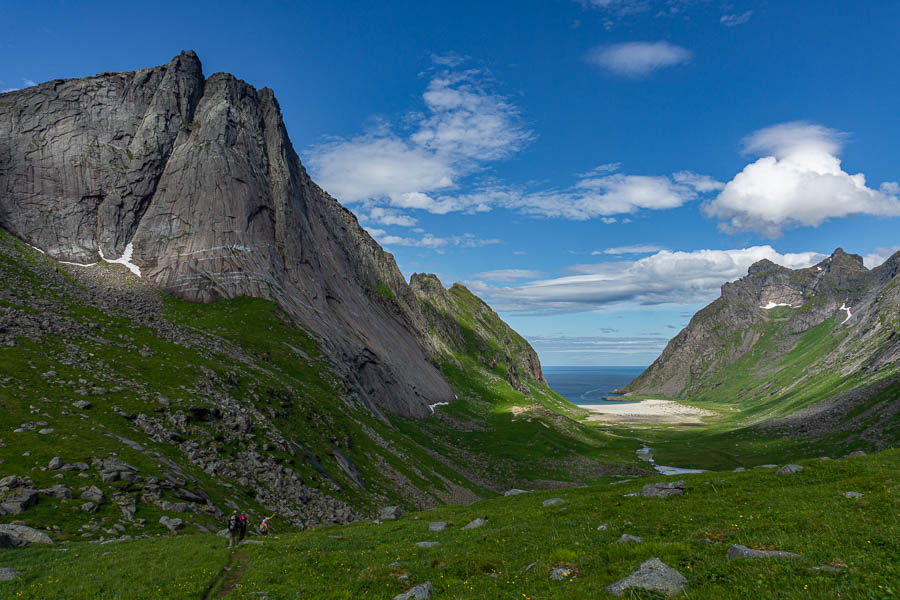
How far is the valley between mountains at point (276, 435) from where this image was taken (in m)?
18.2

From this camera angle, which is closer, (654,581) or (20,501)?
(654,581)

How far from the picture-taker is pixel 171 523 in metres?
30.0

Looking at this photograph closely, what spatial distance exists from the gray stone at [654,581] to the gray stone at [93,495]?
3291 centimetres

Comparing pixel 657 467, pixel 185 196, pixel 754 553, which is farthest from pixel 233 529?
pixel 657 467

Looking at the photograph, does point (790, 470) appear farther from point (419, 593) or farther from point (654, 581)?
point (419, 593)

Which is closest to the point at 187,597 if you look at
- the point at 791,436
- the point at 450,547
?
the point at 450,547

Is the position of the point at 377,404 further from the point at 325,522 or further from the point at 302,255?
the point at 325,522

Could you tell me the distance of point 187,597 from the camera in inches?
717

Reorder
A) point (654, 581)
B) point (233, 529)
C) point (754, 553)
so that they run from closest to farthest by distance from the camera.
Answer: point (654, 581) → point (754, 553) → point (233, 529)

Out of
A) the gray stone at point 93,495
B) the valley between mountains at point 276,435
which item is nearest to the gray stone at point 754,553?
the valley between mountains at point 276,435

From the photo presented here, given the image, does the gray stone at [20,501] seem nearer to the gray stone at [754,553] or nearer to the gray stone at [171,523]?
the gray stone at [171,523]

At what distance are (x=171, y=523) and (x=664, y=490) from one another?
34.8 meters

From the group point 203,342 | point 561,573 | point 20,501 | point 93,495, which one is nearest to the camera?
point 561,573

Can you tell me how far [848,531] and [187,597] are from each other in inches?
1012
